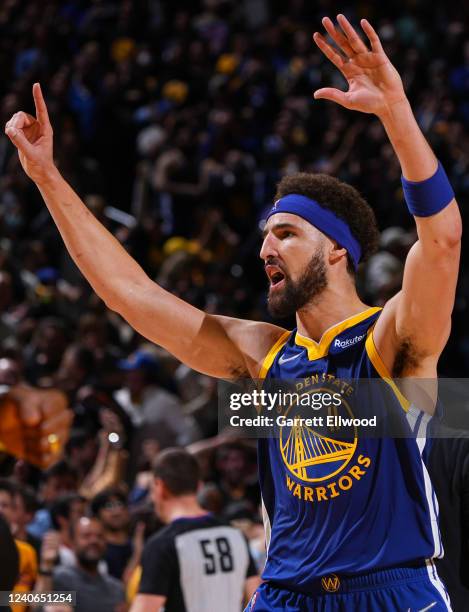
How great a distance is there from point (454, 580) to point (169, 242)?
8.76m

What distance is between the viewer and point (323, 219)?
374cm

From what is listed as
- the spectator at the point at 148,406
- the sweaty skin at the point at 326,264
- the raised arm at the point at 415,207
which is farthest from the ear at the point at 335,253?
the spectator at the point at 148,406

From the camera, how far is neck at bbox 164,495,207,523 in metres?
6.21

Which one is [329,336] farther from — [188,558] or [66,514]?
[66,514]

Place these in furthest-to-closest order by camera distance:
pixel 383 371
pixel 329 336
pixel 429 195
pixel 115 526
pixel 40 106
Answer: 1. pixel 115 526
2. pixel 40 106
3. pixel 329 336
4. pixel 383 371
5. pixel 429 195

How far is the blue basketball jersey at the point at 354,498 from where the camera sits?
131 inches

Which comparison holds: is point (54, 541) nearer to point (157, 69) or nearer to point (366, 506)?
point (366, 506)

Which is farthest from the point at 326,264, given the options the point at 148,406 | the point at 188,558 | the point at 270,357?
the point at 148,406

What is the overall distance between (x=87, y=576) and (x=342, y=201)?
3962 mm

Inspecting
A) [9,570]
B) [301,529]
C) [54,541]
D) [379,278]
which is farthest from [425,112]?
[301,529]

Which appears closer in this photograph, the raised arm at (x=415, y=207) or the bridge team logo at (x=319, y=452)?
the raised arm at (x=415, y=207)

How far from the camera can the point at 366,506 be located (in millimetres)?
3357

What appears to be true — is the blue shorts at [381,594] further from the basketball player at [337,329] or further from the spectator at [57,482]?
the spectator at [57,482]

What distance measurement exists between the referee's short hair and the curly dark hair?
2688 millimetres
